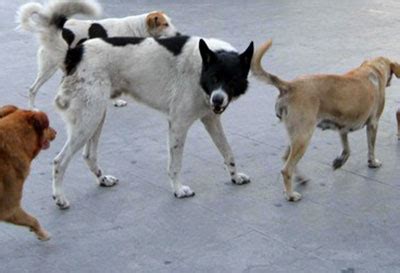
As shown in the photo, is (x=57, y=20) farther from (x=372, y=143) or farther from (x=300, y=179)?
(x=372, y=143)

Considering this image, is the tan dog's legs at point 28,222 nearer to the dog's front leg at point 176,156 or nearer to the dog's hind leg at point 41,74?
the dog's front leg at point 176,156

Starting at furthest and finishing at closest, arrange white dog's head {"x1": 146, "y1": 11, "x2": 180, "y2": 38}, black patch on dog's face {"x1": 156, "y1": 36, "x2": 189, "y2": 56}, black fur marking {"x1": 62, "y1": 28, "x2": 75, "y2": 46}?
white dog's head {"x1": 146, "y1": 11, "x2": 180, "y2": 38}
black fur marking {"x1": 62, "y1": 28, "x2": 75, "y2": 46}
black patch on dog's face {"x1": 156, "y1": 36, "x2": 189, "y2": 56}

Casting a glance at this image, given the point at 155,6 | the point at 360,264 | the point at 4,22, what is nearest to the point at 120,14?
the point at 155,6

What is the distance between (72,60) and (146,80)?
56 cm

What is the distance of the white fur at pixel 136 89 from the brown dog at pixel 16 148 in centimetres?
74

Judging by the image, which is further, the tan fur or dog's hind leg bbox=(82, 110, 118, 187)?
the tan fur

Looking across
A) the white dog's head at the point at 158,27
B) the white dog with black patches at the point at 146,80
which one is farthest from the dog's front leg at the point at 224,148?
the white dog's head at the point at 158,27

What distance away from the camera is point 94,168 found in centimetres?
529

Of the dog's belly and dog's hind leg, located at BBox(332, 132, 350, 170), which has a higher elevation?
the dog's belly

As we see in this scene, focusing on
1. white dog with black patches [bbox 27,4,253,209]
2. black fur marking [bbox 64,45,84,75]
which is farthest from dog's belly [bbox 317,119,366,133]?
black fur marking [bbox 64,45,84,75]

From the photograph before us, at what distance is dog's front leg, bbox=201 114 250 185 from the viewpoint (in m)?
5.29

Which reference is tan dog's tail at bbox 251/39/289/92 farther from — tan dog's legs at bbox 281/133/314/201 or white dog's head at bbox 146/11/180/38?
white dog's head at bbox 146/11/180/38

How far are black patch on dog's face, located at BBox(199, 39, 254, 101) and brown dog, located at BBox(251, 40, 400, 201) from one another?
10cm

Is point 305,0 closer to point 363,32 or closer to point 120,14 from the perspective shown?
point 363,32
